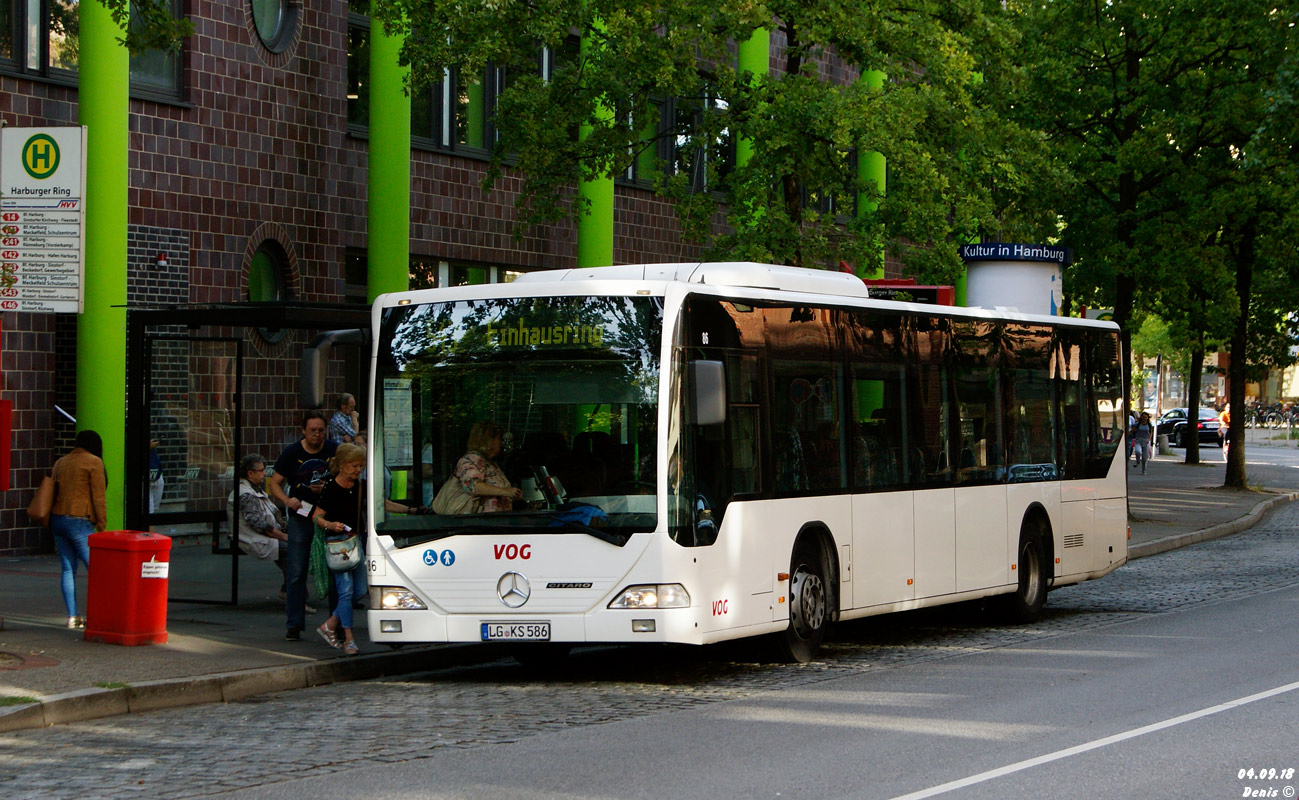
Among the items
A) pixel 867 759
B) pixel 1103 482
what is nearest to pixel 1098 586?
pixel 1103 482

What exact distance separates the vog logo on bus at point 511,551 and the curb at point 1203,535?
14.2 meters

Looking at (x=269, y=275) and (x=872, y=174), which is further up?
(x=872, y=174)

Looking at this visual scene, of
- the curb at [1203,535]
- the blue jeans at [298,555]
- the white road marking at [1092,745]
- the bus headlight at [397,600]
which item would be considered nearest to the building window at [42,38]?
the blue jeans at [298,555]

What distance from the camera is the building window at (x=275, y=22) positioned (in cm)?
2178

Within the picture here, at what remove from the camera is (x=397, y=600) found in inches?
452

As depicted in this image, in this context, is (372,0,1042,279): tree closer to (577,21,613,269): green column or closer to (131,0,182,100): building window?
(131,0,182,100): building window

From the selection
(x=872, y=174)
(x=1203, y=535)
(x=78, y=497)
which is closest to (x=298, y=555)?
(x=78, y=497)

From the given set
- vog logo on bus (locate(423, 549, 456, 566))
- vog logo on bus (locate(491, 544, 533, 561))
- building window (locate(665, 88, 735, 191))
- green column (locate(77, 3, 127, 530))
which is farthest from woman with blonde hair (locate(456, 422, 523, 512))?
building window (locate(665, 88, 735, 191))

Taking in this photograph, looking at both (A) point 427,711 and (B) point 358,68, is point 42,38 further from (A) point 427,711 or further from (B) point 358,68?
(A) point 427,711

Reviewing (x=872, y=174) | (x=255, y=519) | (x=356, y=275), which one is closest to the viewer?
(x=255, y=519)

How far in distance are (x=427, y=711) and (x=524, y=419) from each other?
7.11 feet

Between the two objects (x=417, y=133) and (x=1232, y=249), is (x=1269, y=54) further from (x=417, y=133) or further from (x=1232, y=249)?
(x=417, y=133)

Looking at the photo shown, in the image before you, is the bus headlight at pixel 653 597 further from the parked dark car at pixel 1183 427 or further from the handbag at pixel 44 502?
the parked dark car at pixel 1183 427

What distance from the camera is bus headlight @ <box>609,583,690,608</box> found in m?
11.0
